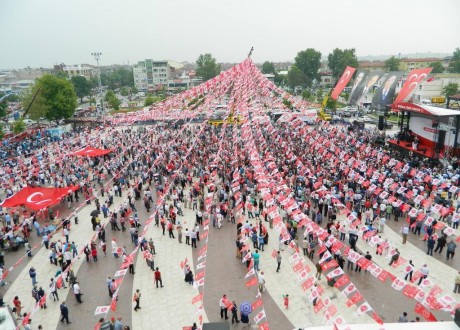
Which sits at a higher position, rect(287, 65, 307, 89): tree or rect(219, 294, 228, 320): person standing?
rect(287, 65, 307, 89): tree

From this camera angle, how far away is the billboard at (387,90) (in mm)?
35688

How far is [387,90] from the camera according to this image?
36250mm

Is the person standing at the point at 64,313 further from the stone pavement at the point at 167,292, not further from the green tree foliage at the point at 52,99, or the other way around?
the green tree foliage at the point at 52,99

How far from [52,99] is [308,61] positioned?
72672 millimetres

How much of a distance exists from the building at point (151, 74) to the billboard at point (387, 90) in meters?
88.5

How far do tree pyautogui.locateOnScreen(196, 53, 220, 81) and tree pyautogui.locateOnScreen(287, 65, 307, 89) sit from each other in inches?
912

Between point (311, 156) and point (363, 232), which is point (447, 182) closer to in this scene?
point (363, 232)

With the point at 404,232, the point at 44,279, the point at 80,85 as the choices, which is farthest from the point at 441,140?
the point at 80,85

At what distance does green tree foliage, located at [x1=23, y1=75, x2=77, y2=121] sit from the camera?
166 ft

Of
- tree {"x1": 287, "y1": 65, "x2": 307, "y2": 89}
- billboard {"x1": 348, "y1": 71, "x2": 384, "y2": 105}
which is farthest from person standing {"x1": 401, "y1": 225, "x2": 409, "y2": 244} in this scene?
tree {"x1": 287, "y1": 65, "x2": 307, "y2": 89}

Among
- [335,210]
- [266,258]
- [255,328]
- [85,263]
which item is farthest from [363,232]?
[85,263]

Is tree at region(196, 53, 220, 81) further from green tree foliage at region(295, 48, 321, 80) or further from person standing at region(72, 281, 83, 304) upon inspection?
person standing at region(72, 281, 83, 304)

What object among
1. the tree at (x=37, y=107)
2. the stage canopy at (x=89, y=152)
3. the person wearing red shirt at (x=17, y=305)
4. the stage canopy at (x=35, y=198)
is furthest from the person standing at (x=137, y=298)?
the tree at (x=37, y=107)

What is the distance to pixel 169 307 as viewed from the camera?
1318 cm
